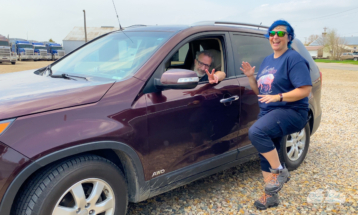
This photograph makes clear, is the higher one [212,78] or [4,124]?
[212,78]

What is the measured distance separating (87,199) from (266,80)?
1830mm

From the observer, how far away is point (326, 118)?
7.27 metres

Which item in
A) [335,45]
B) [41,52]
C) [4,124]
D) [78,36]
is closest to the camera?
[4,124]

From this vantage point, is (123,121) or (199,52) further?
(199,52)

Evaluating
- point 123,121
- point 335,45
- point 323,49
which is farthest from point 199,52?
point 323,49

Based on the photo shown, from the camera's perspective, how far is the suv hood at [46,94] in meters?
1.87

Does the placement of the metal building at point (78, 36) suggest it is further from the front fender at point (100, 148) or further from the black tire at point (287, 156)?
the front fender at point (100, 148)

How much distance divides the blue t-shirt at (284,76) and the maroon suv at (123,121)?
0.32m

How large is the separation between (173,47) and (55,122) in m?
1.20

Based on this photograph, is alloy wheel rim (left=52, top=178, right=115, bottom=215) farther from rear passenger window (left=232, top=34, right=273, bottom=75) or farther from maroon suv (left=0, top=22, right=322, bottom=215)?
rear passenger window (left=232, top=34, right=273, bottom=75)

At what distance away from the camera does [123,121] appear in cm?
223

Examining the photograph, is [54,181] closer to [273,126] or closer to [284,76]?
[273,126]

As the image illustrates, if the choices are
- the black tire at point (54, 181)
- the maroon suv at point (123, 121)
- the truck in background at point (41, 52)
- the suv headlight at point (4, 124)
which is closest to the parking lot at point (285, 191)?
the maroon suv at point (123, 121)

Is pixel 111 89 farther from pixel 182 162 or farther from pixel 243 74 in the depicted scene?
pixel 243 74
